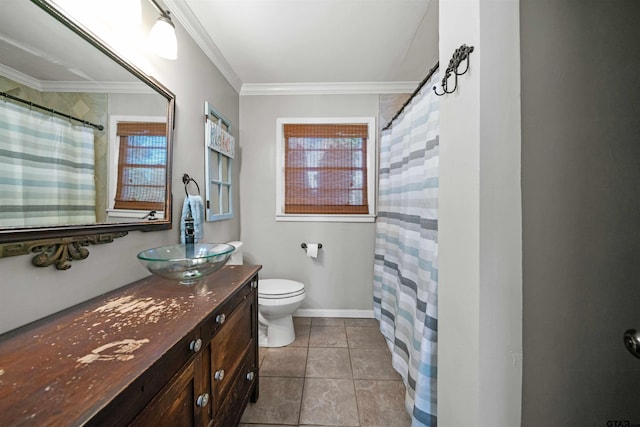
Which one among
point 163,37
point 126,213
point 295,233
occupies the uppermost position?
point 163,37

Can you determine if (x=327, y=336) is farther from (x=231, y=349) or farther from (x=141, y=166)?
(x=141, y=166)

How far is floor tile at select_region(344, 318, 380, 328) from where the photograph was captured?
2336 millimetres

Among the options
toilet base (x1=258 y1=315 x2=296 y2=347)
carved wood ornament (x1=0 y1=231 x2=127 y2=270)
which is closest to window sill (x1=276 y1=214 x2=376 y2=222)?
toilet base (x1=258 y1=315 x2=296 y2=347)

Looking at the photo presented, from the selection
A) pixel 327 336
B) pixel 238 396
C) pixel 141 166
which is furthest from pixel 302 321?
pixel 141 166

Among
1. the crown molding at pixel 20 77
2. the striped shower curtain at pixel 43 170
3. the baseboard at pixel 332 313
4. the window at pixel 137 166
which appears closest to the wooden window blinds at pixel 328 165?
the baseboard at pixel 332 313

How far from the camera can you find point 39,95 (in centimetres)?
74

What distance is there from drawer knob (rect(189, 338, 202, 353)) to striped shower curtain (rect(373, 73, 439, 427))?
3.13 feet

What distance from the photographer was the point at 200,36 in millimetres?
1665

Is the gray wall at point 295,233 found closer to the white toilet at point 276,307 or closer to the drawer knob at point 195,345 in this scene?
the white toilet at point 276,307

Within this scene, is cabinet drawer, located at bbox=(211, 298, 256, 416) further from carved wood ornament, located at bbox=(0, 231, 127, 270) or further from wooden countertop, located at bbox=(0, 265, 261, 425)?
carved wood ornament, located at bbox=(0, 231, 127, 270)

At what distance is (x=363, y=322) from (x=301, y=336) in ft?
2.15

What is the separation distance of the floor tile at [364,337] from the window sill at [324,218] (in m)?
1.03

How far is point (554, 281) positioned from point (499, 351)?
26 centimetres

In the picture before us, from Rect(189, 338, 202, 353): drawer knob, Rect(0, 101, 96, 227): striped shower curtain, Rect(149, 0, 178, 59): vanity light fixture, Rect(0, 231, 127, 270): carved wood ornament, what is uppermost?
Rect(149, 0, 178, 59): vanity light fixture
